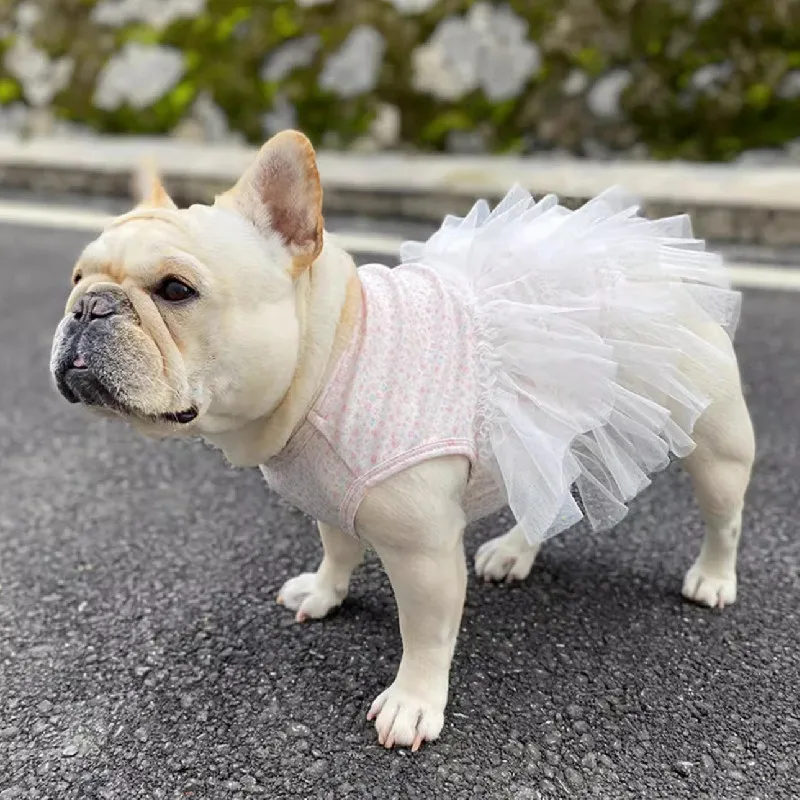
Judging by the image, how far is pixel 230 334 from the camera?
1.25 m

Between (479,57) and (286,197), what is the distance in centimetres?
370

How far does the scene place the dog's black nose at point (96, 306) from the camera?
4.07 feet

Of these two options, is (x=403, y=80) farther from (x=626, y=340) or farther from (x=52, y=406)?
(x=626, y=340)

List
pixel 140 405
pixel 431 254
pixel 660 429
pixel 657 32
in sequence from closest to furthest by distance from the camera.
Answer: pixel 140 405, pixel 660 429, pixel 431 254, pixel 657 32

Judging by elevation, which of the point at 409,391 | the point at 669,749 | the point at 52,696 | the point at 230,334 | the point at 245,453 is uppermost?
the point at 230,334

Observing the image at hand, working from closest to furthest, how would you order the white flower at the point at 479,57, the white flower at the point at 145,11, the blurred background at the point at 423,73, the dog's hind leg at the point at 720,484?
the dog's hind leg at the point at 720,484
the blurred background at the point at 423,73
the white flower at the point at 479,57
the white flower at the point at 145,11

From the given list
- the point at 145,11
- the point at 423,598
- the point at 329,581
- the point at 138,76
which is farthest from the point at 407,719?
the point at 145,11

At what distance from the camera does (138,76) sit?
5.38 metres

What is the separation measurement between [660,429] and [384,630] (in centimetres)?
64

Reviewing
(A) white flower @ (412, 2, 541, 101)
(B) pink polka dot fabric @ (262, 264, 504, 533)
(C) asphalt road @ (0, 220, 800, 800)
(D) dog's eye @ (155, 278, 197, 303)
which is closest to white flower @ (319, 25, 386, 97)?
(A) white flower @ (412, 2, 541, 101)

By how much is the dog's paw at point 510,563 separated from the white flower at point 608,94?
3.17 metres

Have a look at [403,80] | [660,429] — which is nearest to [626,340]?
[660,429]

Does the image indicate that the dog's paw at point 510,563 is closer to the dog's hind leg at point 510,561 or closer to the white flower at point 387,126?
the dog's hind leg at point 510,561

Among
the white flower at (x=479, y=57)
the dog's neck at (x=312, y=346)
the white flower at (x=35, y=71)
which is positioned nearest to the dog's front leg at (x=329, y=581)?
the dog's neck at (x=312, y=346)
